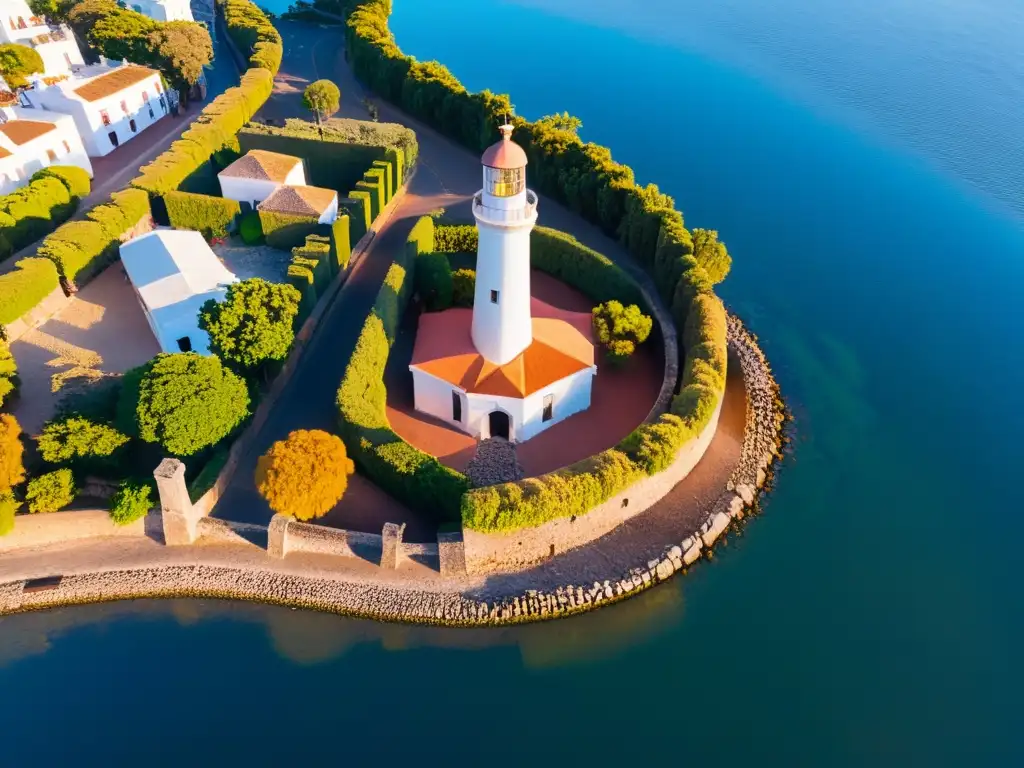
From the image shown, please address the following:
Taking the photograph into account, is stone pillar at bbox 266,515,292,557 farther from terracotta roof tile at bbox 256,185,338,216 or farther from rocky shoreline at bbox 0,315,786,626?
terracotta roof tile at bbox 256,185,338,216

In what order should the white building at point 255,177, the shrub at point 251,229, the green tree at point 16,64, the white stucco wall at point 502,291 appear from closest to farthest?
the white stucco wall at point 502,291 → the shrub at point 251,229 → the white building at point 255,177 → the green tree at point 16,64

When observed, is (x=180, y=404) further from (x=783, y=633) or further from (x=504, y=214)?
(x=783, y=633)

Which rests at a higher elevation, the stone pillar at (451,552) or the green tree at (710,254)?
the green tree at (710,254)

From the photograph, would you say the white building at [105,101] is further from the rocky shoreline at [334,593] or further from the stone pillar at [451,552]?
the stone pillar at [451,552]

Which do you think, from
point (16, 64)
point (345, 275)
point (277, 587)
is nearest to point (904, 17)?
point (345, 275)

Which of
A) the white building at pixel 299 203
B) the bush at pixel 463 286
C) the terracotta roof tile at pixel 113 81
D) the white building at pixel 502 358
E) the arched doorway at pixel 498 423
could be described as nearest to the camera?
the white building at pixel 502 358

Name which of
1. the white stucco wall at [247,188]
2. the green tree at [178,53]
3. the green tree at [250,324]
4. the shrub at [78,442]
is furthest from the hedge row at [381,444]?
the green tree at [178,53]

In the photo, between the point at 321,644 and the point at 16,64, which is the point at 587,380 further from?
the point at 16,64

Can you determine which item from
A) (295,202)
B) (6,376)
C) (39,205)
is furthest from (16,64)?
(6,376)
